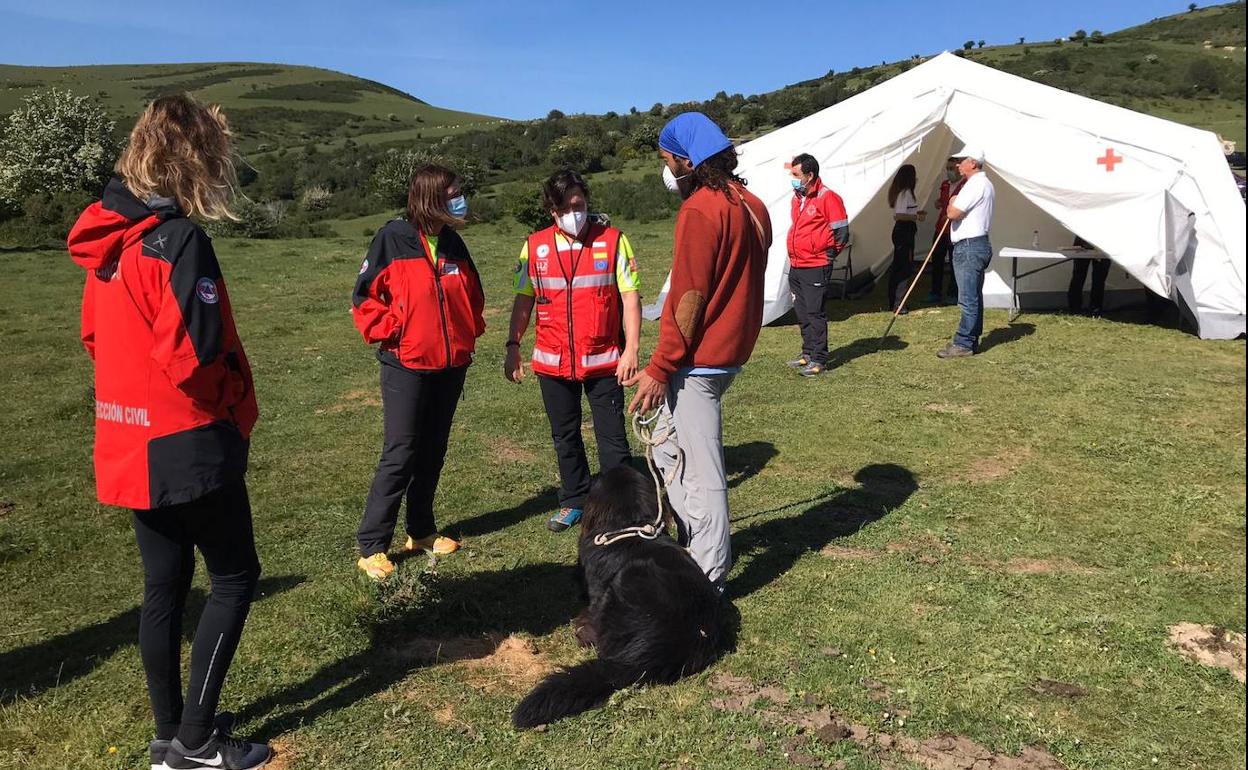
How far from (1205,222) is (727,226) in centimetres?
728

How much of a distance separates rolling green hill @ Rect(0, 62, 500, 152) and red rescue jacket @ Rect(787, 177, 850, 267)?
156 ft

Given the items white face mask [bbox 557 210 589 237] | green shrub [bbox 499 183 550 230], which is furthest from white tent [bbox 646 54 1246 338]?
green shrub [bbox 499 183 550 230]

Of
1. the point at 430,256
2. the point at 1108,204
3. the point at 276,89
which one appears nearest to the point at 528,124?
Answer: the point at 276,89

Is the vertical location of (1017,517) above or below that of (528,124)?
below

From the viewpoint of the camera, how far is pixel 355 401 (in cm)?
798

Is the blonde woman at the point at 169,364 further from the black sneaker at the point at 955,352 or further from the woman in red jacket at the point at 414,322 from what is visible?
the black sneaker at the point at 955,352

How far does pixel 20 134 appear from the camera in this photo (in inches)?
1141

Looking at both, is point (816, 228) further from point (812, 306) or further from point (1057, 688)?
point (1057, 688)

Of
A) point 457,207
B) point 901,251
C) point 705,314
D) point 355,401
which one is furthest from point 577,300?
point 901,251

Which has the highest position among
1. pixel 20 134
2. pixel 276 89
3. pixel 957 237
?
pixel 276 89

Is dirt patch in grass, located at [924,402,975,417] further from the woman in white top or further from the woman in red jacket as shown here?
the woman in red jacket

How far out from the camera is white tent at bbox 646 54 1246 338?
800 centimetres

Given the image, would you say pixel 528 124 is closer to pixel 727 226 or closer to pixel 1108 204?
pixel 1108 204

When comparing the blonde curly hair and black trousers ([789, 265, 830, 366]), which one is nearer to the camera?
the blonde curly hair
